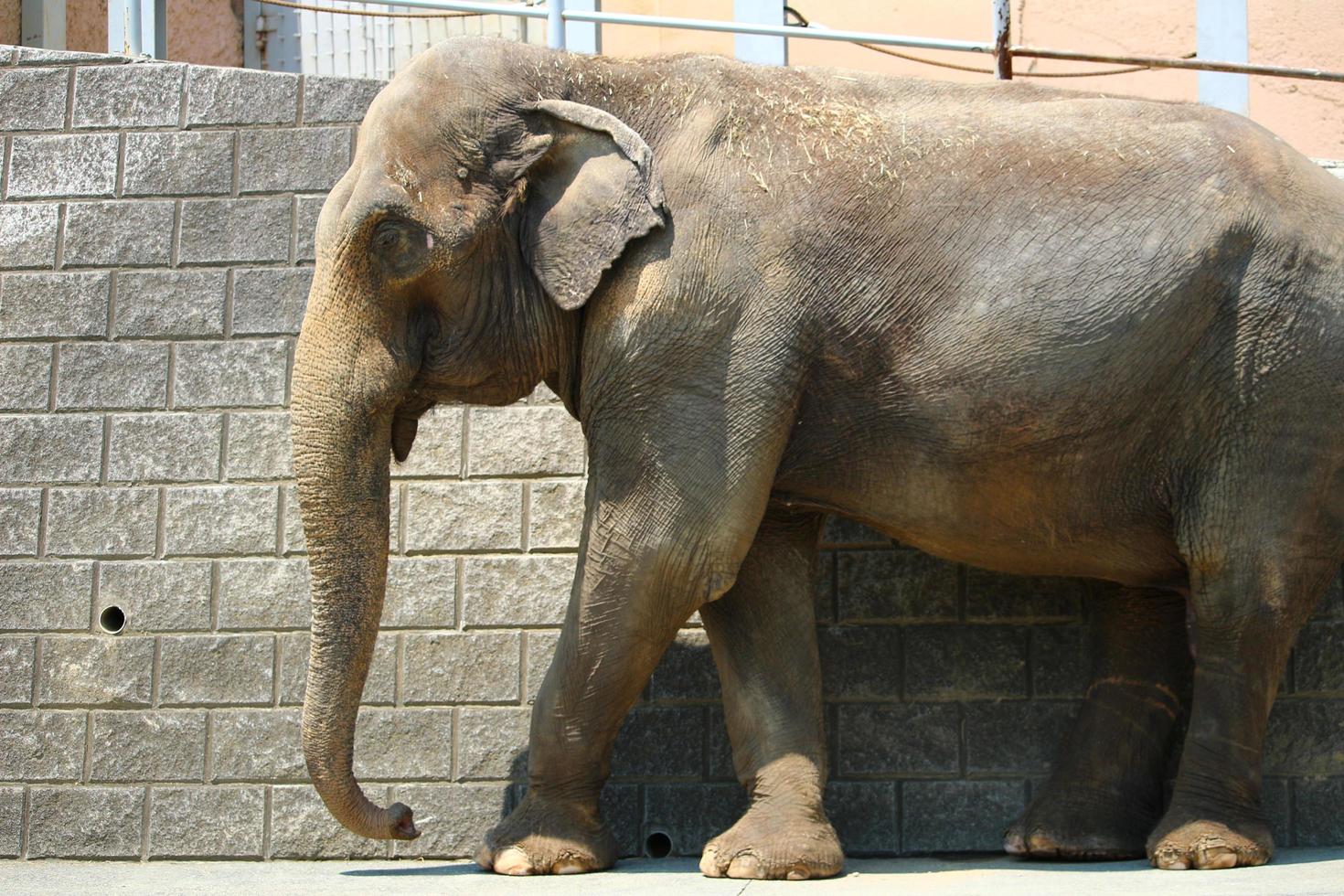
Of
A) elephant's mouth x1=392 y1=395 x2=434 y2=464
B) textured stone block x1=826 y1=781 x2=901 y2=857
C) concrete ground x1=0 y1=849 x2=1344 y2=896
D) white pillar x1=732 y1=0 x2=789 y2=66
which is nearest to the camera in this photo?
concrete ground x1=0 y1=849 x2=1344 y2=896

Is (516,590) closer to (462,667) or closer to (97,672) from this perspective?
(462,667)

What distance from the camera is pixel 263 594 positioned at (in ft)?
22.8

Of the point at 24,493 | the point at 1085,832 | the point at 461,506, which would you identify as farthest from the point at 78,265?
the point at 1085,832

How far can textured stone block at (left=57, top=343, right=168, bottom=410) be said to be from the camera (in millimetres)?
7113

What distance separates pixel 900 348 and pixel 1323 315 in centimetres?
117

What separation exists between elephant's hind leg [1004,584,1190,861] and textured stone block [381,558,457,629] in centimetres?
198

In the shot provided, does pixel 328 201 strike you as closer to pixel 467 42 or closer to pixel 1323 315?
pixel 467 42

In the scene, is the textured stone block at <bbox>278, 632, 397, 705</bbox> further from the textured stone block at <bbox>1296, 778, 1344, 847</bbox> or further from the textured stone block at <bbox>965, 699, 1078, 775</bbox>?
the textured stone block at <bbox>1296, 778, 1344, 847</bbox>

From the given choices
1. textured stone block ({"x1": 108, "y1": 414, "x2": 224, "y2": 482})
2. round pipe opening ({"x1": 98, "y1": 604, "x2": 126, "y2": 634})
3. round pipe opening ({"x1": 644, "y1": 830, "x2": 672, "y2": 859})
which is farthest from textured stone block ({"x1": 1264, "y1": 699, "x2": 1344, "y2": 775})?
round pipe opening ({"x1": 98, "y1": 604, "x2": 126, "y2": 634})

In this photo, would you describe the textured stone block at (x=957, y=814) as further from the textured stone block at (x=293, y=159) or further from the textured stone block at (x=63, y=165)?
the textured stone block at (x=63, y=165)

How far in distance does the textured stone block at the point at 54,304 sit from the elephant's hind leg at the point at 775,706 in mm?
2577

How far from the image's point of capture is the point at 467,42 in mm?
5855

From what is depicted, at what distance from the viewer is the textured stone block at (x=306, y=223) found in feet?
23.2

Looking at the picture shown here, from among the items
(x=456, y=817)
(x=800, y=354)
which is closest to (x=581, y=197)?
(x=800, y=354)
